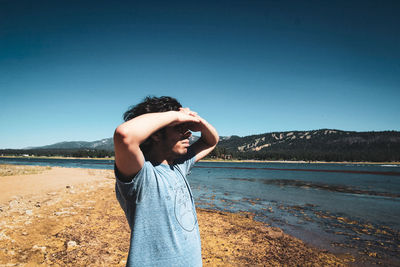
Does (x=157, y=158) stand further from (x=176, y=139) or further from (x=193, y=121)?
(x=193, y=121)

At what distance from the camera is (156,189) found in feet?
5.42

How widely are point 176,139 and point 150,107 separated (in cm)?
38

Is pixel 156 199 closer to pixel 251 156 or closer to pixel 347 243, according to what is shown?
pixel 347 243

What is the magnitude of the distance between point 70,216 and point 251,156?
172m

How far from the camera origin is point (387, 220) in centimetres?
1070

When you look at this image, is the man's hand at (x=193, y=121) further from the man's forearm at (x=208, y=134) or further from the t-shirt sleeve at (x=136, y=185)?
the t-shirt sleeve at (x=136, y=185)

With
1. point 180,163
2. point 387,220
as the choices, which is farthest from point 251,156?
point 180,163

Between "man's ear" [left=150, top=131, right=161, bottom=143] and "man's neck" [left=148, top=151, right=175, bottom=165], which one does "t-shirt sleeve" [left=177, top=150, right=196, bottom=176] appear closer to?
"man's neck" [left=148, top=151, right=175, bottom=165]

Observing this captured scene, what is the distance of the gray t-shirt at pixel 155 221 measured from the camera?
5.13 feet

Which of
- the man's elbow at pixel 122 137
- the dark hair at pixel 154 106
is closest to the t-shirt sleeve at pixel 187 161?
the dark hair at pixel 154 106

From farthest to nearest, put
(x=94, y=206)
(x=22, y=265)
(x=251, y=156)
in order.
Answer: (x=251, y=156) < (x=94, y=206) < (x=22, y=265)

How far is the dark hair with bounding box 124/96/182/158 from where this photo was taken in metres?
1.96

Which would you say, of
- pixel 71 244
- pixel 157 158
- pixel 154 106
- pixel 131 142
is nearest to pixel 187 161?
pixel 157 158

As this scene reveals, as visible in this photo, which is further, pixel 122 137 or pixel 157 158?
pixel 157 158
